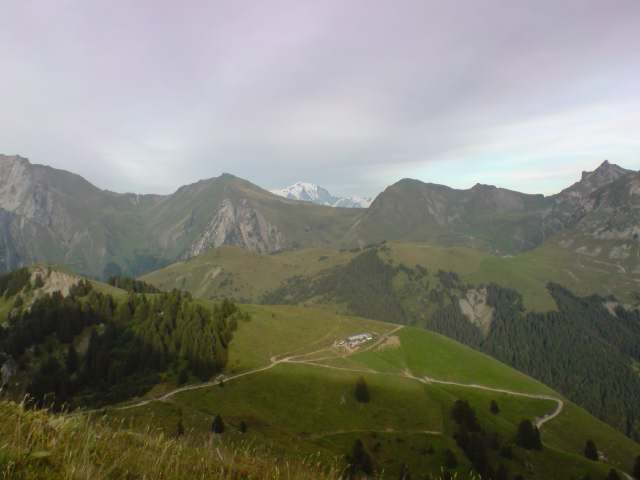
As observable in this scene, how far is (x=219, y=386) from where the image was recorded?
11150cm

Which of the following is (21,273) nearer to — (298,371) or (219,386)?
(219,386)

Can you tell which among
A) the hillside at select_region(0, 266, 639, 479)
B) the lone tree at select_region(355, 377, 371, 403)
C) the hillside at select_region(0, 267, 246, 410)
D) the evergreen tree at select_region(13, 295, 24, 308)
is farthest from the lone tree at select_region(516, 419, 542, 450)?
the evergreen tree at select_region(13, 295, 24, 308)

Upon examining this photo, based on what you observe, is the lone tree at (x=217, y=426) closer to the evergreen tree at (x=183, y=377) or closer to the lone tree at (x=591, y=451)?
the evergreen tree at (x=183, y=377)

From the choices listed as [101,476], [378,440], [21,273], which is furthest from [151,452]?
[21,273]

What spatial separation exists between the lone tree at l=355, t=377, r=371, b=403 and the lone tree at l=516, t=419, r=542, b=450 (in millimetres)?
40339

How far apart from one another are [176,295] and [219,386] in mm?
62439

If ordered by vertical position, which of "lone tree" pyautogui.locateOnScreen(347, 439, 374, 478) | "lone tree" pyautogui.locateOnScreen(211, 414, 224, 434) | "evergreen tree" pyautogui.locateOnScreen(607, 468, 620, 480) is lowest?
"evergreen tree" pyautogui.locateOnScreen(607, 468, 620, 480)

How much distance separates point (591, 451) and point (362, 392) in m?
64.8

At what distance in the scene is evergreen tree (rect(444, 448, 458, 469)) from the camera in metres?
90.1

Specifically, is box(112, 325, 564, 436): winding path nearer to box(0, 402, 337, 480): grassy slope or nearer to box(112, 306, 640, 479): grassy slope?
box(112, 306, 640, 479): grassy slope

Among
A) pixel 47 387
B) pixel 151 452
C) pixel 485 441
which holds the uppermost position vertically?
pixel 151 452

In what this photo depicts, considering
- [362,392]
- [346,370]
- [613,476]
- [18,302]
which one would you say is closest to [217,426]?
[362,392]

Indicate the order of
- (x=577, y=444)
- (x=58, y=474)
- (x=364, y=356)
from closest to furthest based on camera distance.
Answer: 1. (x=58, y=474)
2. (x=577, y=444)
3. (x=364, y=356)

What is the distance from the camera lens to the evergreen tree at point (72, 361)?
125m
